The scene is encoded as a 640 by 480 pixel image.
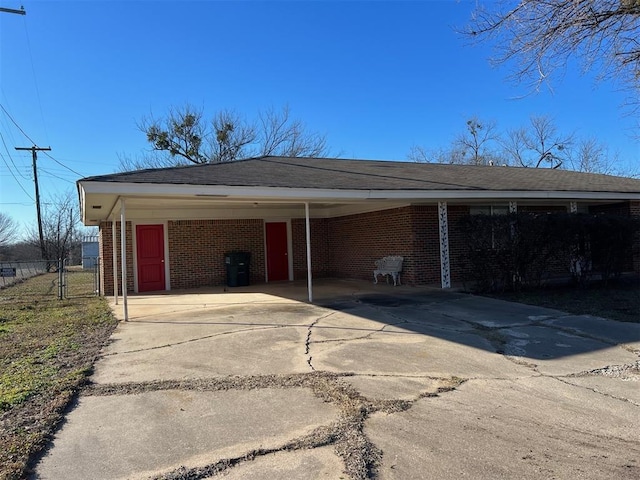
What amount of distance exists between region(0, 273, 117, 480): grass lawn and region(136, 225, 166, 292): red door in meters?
2.81

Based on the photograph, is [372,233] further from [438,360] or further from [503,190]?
[438,360]

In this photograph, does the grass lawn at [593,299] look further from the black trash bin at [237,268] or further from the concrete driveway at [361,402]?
the black trash bin at [237,268]

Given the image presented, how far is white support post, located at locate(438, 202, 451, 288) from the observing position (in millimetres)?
12641

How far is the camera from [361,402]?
4250 millimetres

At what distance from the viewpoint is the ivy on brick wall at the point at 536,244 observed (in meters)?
11.3

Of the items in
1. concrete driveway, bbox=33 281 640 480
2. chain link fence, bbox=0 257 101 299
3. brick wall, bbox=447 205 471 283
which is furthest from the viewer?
chain link fence, bbox=0 257 101 299

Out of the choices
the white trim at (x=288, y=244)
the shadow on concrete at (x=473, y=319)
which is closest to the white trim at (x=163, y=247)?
the shadow on concrete at (x=473, y=319)

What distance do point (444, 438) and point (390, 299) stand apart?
23.4 ft

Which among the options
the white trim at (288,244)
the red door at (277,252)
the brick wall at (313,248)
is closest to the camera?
the white trim at (288,244)

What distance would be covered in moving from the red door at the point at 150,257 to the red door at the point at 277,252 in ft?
11.6

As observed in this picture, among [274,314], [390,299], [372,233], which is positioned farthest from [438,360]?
[372,233]

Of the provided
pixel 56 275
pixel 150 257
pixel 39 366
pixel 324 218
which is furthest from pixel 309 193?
pixel 56 275

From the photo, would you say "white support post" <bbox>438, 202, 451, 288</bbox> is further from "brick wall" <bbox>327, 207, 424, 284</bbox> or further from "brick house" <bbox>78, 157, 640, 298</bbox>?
"brick wall" <bbox>327, 207, 424, 284</bbox>

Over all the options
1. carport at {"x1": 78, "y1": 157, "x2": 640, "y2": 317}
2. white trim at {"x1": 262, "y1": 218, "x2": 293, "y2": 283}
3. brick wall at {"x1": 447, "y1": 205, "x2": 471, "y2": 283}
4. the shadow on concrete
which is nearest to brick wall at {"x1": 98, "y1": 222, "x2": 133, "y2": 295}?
carport at {"x1": 78, "y1": 157, "x2": 640, "y2": 317}
